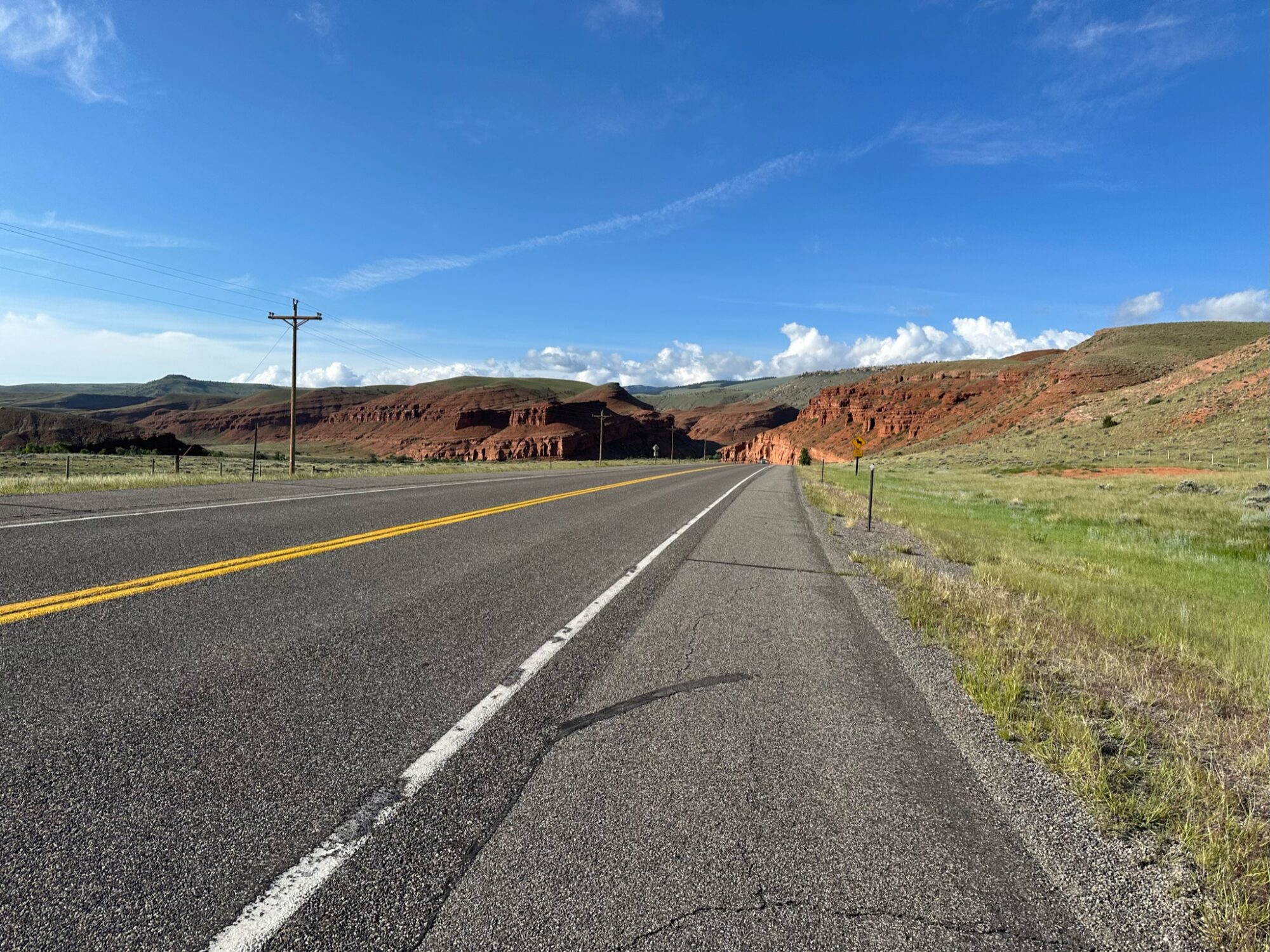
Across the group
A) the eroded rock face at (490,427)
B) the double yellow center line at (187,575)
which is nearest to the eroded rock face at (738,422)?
the eroded rock face at (490,427)

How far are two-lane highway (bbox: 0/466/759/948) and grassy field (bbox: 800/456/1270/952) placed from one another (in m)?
2.87

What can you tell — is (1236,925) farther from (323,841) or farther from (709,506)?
(709,506)

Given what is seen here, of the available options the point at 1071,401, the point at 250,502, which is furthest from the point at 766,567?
the point at 1071,401

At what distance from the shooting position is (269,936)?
2.03m

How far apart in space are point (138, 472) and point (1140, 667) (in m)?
47.0

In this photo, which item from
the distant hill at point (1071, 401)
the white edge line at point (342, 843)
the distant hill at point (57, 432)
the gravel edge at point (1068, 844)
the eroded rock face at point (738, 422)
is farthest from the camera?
the eroded rock face at point (738, 422)

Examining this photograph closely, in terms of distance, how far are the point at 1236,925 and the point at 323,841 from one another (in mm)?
3347

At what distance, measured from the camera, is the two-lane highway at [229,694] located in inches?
90.5

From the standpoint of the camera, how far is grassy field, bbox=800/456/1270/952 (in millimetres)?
2912

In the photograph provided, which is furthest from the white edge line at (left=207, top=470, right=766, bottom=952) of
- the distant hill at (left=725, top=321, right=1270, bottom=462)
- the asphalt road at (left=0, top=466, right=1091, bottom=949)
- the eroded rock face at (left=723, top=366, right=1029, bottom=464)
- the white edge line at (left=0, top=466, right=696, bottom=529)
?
the eroded rock face at (left=723, top=366, right=1029, bottom=464)

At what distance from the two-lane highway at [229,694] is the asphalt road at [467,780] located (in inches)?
0.7

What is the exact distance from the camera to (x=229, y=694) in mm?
3773

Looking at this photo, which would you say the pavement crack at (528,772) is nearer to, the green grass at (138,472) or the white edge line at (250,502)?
the white edge line at (250,502)

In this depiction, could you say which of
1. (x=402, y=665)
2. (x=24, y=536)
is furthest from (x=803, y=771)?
(x=24, y=536)
